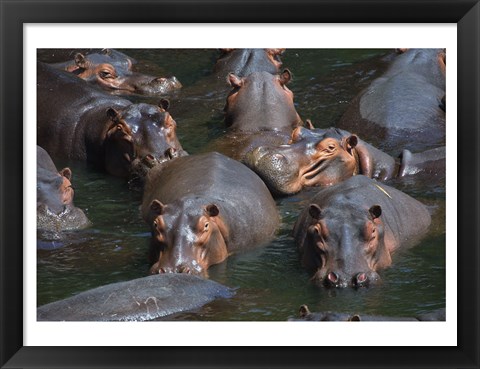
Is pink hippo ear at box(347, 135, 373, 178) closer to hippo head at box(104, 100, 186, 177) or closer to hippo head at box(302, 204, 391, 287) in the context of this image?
hippo head at box(104, 100, 186, 177)

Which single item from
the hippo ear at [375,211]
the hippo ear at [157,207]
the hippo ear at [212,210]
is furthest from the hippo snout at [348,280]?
the hippo ear at [157,207]

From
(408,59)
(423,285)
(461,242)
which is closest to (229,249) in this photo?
(423,285)

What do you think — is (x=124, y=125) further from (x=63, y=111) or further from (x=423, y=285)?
(x=423, y=285)

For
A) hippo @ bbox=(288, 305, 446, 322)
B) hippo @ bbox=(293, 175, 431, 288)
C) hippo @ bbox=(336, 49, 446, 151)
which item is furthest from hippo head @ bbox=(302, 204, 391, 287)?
hippo @ bbox=(336, 49, 446, 151)

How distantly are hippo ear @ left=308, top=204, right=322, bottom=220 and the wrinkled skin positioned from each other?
6872mm

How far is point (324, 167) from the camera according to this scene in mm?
13484

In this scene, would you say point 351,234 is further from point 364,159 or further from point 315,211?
point 364,159

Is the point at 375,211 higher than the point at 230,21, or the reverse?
the point at 230,21

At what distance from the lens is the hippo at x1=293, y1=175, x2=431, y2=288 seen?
10.4m

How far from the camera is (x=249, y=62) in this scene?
17.8m

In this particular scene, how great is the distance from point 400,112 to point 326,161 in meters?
2.16

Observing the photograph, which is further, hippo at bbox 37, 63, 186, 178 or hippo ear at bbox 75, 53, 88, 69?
hippo ear at bbox 75, 53, 88, 69

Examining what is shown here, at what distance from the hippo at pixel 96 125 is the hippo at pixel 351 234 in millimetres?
2460

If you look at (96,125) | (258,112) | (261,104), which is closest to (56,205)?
(96,125)
